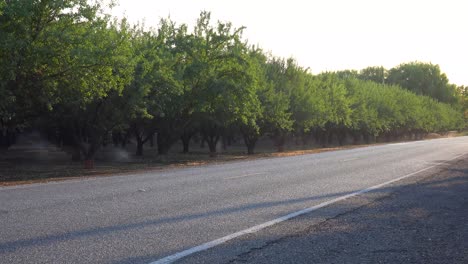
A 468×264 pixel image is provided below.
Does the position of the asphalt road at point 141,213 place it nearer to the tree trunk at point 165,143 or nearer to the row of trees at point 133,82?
the row of trees at point 133,82

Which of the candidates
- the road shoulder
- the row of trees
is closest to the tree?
the row of trees

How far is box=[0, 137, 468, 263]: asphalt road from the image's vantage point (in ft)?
20.6

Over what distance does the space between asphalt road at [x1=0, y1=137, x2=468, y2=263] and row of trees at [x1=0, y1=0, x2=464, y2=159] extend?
21.1ft

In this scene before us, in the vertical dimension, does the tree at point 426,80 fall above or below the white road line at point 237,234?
above

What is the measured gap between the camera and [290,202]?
10.6 m

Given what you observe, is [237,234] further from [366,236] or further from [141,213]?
[141,213]

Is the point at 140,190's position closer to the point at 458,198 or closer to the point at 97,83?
the point at 458,198

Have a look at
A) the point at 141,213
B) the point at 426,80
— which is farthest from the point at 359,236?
the point at 426,80

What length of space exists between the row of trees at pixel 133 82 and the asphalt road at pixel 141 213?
6429mm

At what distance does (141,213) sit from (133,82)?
1649 cm

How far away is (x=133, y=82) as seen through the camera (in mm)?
24703

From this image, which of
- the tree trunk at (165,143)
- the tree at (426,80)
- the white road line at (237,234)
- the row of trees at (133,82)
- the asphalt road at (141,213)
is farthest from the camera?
the tree at (426,80)

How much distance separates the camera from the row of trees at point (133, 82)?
59.8 feet

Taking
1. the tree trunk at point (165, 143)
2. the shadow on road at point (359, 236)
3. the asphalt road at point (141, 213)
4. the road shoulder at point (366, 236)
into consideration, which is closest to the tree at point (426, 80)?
the tree trunk at point (165, 143)
